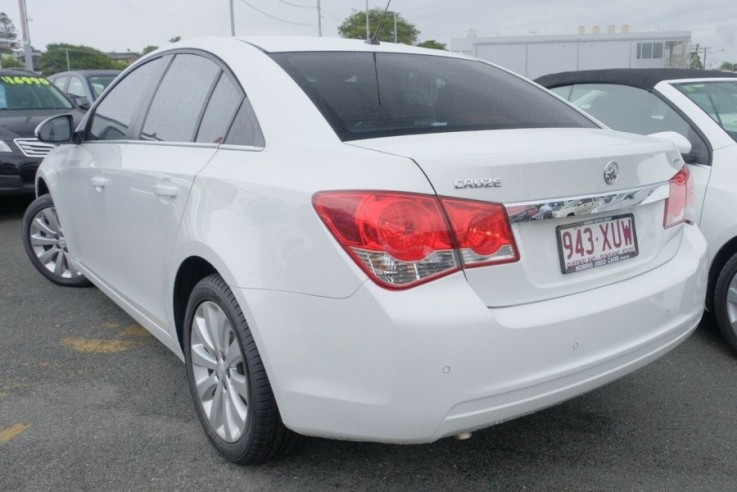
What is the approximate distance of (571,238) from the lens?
217cm

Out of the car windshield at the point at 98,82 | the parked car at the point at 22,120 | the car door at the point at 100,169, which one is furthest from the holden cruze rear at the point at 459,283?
the car windshield at the point at 98,82

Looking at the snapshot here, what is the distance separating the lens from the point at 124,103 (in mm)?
3607

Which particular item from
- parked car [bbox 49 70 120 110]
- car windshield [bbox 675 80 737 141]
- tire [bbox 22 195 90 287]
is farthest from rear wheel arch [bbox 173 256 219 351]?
parked car [bbox 49 70 120 110]

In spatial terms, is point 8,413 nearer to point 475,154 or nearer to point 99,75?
point 475,154

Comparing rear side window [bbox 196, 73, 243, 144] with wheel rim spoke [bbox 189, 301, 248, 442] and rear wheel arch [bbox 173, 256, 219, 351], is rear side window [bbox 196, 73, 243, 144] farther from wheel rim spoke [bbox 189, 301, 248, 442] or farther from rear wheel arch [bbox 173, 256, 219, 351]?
wheel rim spoke [bbox 189, 301, 248, 442]

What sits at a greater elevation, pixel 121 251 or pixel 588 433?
pixel 121 251

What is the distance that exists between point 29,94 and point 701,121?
305 inches

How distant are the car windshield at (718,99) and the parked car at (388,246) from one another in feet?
4.58

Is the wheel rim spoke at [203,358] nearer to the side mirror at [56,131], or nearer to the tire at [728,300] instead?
the side mirror at [56,131]

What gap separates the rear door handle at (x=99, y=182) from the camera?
340 centimetres

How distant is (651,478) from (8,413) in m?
2.58

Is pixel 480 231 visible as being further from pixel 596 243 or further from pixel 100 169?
pixel 100 169

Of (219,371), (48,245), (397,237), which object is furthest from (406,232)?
(48,245)

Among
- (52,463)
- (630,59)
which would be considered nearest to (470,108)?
(52,463)
